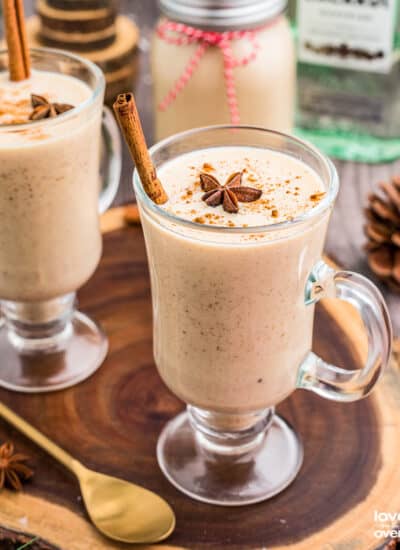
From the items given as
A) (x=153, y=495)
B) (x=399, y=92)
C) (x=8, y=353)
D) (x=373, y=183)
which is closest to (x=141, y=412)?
(x=153, y=495)

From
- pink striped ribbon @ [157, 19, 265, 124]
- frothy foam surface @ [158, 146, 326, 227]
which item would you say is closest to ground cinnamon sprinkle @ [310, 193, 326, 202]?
frothy foam surface @ [158, 146, 326, 227]

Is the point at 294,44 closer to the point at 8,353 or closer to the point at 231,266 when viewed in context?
the point at 8,353

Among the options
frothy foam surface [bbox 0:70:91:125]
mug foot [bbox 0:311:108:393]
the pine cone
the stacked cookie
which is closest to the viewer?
frothy foam surface [bbox 0:70:91:125]

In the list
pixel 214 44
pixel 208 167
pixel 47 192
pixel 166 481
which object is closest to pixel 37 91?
pixel 47 192

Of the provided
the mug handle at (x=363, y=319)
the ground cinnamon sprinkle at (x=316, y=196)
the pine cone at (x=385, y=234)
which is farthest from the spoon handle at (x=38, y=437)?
the pine cone at (x=385, y=234)

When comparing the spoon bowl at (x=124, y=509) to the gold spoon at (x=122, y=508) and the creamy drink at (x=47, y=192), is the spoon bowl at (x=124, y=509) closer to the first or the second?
the gold spoon at (x=122, y=508)

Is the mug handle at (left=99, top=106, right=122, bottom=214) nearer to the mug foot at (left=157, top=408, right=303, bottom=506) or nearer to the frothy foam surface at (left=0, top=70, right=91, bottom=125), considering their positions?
the frothy foam surface at (left=0, top=70, right=91, bottom=125)

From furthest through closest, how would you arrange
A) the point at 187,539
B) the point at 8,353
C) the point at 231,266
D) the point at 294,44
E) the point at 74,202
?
the point at 294,44
the point at 8,353
the point at 74,202
the point at 187,539
the point at 231,266
